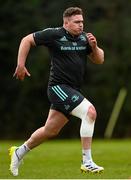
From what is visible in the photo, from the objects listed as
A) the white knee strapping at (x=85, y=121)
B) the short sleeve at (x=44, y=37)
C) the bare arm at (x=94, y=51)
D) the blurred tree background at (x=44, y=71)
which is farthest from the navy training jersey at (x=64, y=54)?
the blurred tree background at (x=44, y=71)

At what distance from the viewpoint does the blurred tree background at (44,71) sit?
36.1m

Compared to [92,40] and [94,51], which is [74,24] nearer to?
[92,40]

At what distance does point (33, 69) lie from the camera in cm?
3612

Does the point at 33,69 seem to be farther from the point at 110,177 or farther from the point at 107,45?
the point at 110,177

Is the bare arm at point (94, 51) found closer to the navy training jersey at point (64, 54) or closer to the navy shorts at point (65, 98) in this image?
the navy training jersey at point (64, 54)

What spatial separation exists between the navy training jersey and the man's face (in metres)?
0.09

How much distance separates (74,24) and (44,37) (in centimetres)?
46

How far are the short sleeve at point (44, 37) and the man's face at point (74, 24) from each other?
0.25m

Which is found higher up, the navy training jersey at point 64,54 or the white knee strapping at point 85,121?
the navy training jersey at point 64,54

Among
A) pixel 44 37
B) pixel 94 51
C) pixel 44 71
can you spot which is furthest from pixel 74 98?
pixel 44 71

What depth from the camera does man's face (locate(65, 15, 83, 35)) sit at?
10.4 m

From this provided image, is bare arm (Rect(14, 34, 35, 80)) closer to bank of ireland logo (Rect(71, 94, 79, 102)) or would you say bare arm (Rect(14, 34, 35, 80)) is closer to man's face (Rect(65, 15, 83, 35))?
man's face (Rect(65, 15, 83, 35))

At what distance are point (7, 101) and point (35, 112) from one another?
152 centimetres

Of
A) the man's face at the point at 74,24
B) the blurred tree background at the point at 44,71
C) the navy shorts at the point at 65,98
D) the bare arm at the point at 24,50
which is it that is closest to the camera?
the bare arm at the point at 24,50
